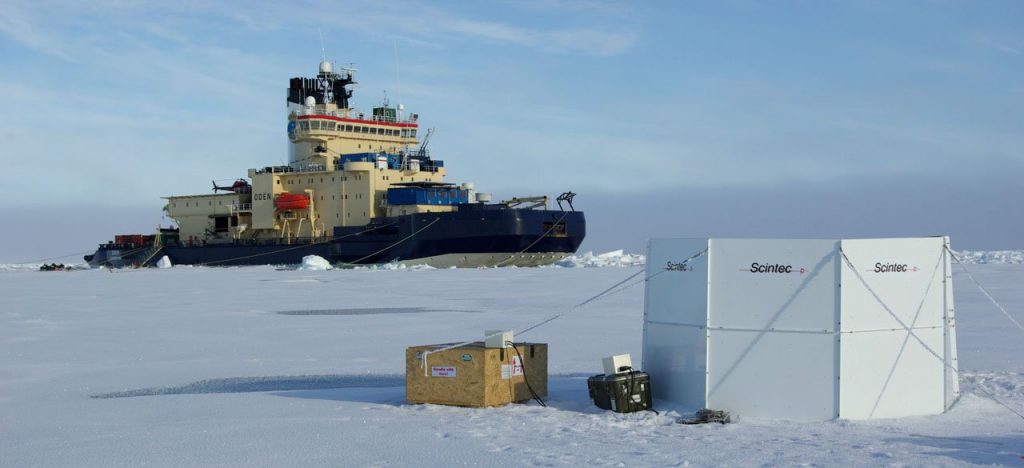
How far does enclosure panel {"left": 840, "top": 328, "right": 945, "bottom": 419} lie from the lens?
23.4 feet

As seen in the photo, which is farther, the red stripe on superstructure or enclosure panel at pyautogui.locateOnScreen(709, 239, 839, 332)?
the red stripe on superstructure

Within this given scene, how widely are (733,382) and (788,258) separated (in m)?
1.01

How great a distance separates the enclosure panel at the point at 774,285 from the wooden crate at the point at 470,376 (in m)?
1.60

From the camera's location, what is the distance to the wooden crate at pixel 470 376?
303 inches

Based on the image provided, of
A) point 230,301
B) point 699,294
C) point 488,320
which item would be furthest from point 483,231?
point 699,294

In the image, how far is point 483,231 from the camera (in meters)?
38.7

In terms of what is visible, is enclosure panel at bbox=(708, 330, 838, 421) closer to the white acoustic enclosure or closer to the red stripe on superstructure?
the white acoustic enclosure

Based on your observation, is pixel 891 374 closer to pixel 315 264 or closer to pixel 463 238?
pixel 463 238

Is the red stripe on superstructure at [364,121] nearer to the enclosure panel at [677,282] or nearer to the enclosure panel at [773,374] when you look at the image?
the enclosure panel at [677,282]

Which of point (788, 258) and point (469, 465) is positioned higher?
point (788, 258)

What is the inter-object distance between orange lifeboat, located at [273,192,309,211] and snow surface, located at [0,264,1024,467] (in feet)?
87.9

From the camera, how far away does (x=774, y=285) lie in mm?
7266

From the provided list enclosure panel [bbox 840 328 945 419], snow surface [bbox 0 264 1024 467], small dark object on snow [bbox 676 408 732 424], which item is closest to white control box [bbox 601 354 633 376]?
snow surface [bbox 0 264 1024 467]

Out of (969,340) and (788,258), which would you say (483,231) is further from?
(788,258)
